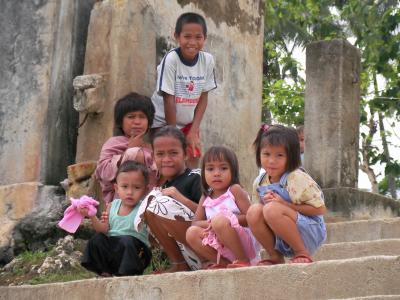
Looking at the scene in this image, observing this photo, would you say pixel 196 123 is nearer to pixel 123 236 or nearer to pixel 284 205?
pixel 123 236

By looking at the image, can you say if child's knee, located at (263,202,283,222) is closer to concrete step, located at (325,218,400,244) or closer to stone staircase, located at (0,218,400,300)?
stone staircase, located at (0,218,400,300)

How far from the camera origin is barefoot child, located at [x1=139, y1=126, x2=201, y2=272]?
5.15m

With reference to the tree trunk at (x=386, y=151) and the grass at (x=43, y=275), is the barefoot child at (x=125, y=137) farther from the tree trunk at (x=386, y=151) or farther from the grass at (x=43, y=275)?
the tree trunk at (x=386, y=151)

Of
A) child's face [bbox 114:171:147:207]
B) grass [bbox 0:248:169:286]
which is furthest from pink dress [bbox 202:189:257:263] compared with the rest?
grass [bbox 0:248:169:286]

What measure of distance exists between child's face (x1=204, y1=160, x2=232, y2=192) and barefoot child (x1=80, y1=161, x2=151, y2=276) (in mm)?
581

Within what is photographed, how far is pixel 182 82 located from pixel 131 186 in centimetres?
118

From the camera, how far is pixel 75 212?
5.53 metres

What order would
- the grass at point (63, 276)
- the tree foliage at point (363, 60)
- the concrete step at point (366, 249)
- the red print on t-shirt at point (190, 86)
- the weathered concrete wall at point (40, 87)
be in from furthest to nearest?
the tree foliage at point (363, 60) → the weathered concrete wall at point (40, 87) → the red print on t-shirt at point (190, 86) → the grass at point (63, 276) → the concrete step at point (366, 249)

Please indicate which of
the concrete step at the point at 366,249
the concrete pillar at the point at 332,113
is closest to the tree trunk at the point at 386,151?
the concrete pillar at the point at 332,113

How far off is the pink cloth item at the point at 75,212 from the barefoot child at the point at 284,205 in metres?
1.03

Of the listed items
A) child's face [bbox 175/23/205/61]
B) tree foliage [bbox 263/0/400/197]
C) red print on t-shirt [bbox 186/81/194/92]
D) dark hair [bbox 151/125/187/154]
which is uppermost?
tree foliage [bbox 263/0/400/197]

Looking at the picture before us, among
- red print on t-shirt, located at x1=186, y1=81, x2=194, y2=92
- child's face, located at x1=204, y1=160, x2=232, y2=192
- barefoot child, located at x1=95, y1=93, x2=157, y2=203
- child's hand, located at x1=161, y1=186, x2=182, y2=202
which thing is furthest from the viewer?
red print on t-shirt, located at x1=186, y1=81, x2=194, y2=92

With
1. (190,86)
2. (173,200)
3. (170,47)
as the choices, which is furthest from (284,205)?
(170,47)

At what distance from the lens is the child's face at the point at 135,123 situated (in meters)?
6.10
